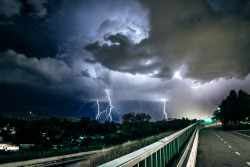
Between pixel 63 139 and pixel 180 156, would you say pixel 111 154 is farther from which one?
pixel 63 139

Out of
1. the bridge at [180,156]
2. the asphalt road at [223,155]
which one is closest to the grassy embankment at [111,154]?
the bridge at [180,156]

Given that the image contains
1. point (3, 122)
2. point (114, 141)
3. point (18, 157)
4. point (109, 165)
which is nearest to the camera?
point (109, 165)

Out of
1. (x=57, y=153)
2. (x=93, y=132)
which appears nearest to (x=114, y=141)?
(x=57, y=153)

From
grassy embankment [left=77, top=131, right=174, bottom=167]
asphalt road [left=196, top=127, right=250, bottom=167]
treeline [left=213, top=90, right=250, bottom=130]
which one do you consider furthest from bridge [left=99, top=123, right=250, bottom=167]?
treeline [left=213, top=90, right=250, bottom=130]

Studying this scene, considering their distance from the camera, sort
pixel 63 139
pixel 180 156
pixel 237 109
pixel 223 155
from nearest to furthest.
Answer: pixel 180 156, pixel 223 155, pixel 63 139, pixel 237 109

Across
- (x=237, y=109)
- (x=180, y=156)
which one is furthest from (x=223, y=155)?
(x=237, y=109)

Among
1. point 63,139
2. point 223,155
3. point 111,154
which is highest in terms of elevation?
point 111,154

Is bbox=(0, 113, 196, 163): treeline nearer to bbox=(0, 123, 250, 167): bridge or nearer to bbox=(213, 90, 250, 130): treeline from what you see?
bbox=(0, 123, 250, 167): bridge

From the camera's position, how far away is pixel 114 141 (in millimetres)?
38156

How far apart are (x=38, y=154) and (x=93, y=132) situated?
225ft

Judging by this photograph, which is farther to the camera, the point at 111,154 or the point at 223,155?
the point at 223,155

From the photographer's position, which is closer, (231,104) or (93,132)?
(231,104)

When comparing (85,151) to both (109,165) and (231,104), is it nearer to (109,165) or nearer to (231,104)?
(109,165)

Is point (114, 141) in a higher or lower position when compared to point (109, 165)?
lower
